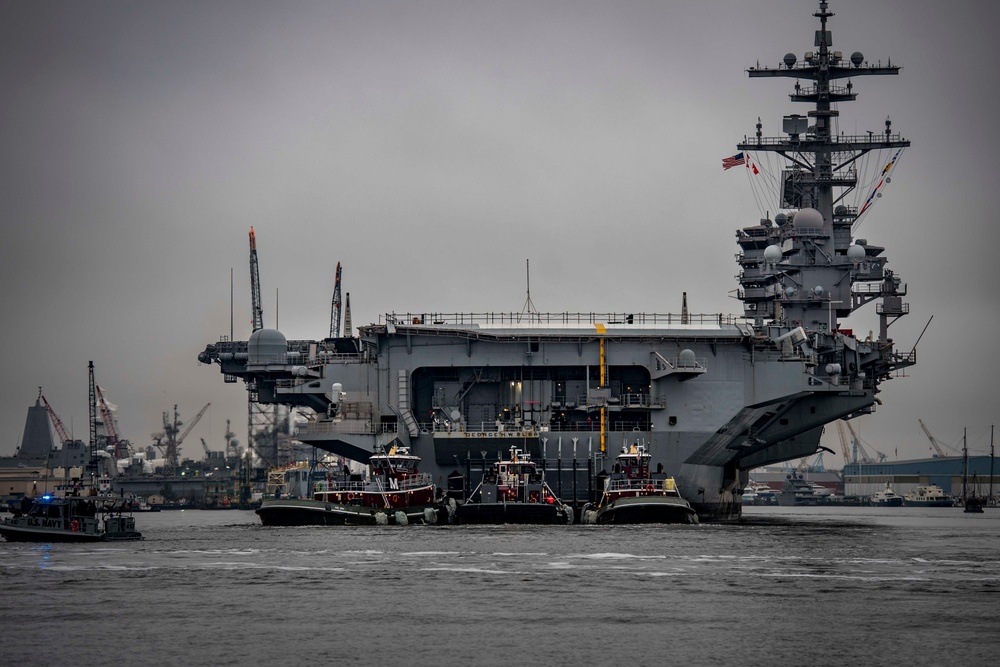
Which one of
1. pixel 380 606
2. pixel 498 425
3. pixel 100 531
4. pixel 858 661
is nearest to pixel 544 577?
pixel 380 606

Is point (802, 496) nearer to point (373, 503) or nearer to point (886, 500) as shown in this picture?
point (886, 500)

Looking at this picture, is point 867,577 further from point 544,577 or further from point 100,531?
point 100,531

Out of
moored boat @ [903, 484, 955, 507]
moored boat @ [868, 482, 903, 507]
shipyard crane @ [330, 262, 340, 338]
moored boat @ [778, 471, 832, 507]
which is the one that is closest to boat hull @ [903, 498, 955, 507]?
moored boat @ [903, 484, 955, 507]

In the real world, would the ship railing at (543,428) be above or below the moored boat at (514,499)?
above

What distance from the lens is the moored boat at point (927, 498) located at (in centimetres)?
14085

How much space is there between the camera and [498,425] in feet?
206

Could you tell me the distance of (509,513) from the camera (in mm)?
57781

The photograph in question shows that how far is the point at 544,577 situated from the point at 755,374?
96.4 ft

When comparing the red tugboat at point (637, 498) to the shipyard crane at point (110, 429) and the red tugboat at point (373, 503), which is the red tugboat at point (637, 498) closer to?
the red tugboat at point (373, 503)

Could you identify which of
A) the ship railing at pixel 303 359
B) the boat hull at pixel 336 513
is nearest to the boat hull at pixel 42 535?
the boat hull at pixel 336 513

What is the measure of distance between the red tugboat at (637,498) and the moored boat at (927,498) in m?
87.4

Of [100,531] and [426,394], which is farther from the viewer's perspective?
[426,394]

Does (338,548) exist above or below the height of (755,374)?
below

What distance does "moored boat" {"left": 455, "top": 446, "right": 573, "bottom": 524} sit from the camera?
5788 cm
